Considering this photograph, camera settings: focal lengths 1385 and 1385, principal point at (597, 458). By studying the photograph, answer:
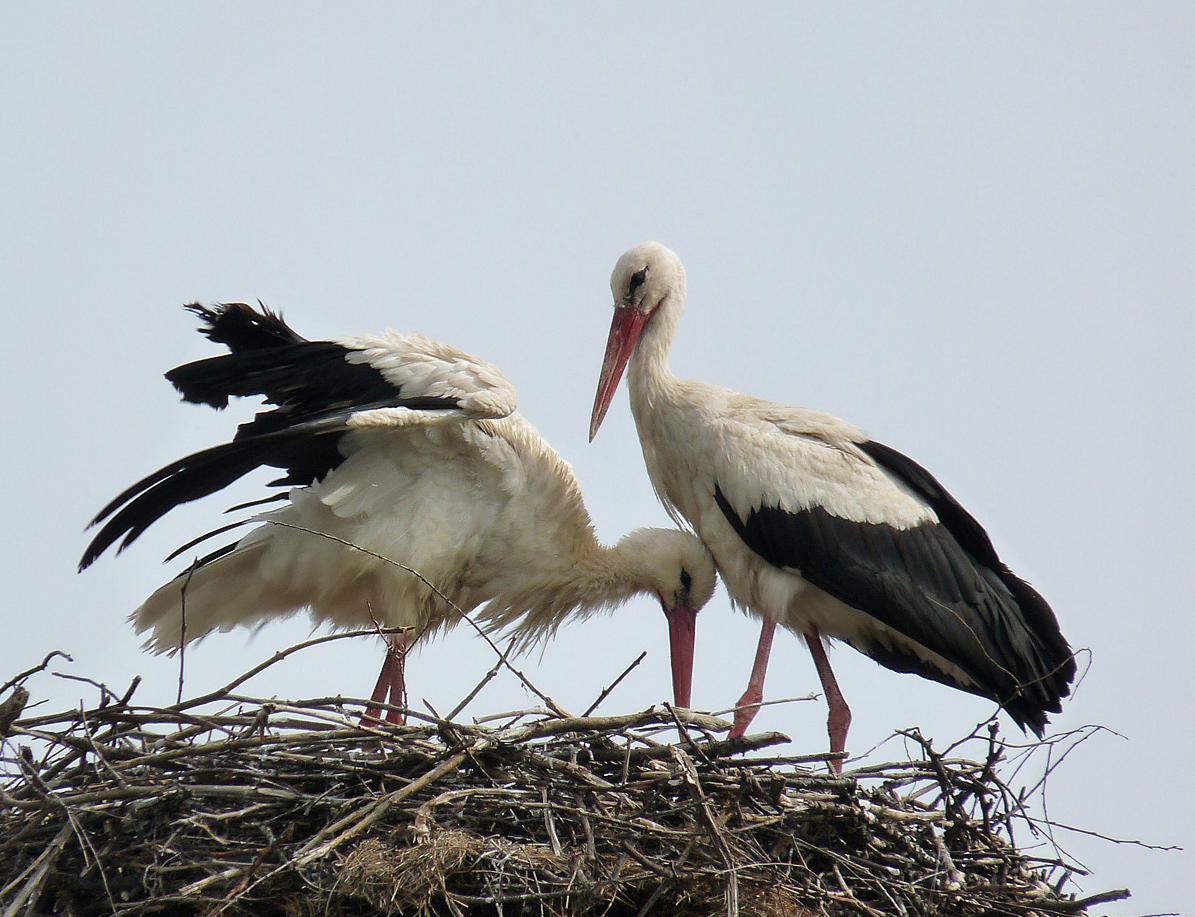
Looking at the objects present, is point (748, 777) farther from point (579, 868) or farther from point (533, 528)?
point (533, 528)

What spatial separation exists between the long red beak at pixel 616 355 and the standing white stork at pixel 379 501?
0.29 meters

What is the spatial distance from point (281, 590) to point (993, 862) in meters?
2.59

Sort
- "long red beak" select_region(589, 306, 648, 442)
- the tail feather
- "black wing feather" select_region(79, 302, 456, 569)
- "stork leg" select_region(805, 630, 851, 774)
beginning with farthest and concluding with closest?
"long red beak" select_region(589, 306, 648, 442), "stork leg" select_region(805, 630, 851, 774), the tail feather, "black wing feather" select_region(79, 302, 456, 569)

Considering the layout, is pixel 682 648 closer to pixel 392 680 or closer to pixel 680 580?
pixel 680 580

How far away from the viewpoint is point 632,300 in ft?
17.4

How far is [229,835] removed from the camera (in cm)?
320

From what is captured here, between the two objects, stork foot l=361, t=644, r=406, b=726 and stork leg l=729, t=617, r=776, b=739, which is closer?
stork leg l=729, t=617, r=776, b=739

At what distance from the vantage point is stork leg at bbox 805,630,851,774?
5031 millimetres

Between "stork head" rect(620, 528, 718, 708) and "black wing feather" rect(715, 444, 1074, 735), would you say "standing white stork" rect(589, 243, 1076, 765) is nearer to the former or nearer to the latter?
"black wing feather" rect(715, 444, 1074, 735)

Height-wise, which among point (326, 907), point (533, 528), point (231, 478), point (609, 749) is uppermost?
point (533, 528)

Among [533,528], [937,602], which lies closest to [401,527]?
[533,528]

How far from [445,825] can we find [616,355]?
2421 millimetres

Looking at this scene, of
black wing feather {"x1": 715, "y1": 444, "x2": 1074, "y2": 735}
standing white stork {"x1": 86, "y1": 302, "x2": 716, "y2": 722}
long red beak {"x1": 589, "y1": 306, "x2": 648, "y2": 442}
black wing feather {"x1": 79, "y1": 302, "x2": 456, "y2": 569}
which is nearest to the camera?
black wing feather {"x1": 79, "y1": 302, "x2": 456, "y2": 569}

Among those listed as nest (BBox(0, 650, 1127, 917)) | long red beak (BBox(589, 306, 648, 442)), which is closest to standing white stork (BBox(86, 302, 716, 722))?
long red beak (BBox(589, 306, 648, 442))
